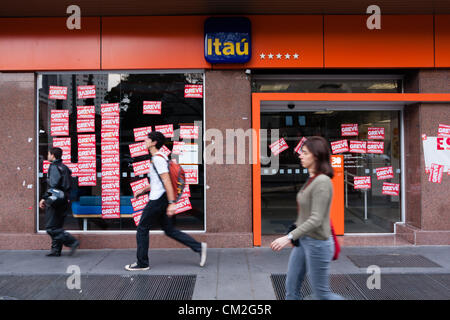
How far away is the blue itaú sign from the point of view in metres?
6.08

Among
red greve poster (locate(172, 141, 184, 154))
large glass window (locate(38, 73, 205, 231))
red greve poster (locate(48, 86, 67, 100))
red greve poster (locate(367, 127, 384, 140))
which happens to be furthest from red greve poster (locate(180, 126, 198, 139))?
red greve poster (locate(367, 127, 384, 140))

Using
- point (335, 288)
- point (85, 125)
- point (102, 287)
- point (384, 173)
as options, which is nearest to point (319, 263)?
point (335, 288)

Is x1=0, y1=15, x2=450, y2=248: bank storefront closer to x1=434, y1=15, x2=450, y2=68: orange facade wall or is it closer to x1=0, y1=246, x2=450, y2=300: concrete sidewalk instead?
x1=434, y1=15, x2=450, y2=68: orange facade wall

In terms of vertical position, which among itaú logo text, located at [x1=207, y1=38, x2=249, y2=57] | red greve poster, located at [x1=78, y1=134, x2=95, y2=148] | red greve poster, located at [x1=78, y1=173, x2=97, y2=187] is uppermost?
itaú logo text, located at [x1=207, y1=38, x2=249, y2=57]

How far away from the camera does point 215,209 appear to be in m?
6.18

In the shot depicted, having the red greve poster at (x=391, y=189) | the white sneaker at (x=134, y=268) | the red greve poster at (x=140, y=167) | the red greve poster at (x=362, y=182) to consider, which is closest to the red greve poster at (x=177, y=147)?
the red greve poster at (x=140, y=167)

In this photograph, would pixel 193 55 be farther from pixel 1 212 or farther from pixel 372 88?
pixel 1 212

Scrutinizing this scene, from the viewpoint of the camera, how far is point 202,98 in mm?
6406

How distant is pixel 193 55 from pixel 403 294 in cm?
504

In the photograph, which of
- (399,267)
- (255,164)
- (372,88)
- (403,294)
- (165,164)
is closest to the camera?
(403,294)

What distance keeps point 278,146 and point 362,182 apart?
6.43ft

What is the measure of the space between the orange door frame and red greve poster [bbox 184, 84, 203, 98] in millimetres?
1059

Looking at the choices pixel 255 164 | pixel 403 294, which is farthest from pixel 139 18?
pixel 403 294

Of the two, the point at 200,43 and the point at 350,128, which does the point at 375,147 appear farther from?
the point at 200,43
